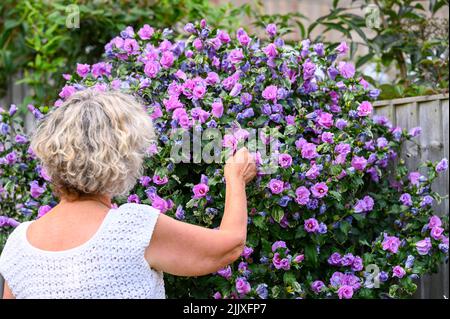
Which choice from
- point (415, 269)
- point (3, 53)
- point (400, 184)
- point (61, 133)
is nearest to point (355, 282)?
point (415, 269)

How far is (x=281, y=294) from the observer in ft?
9.60

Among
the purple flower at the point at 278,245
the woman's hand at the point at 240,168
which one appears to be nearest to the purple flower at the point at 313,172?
the purple flower at the point at 278,245

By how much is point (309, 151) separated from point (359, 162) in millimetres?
205

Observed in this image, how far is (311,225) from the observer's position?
2938 millimetres

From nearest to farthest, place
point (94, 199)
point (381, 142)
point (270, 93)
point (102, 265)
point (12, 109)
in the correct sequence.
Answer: point (102, 265), point (94, 199), point (270, 93), point (381, 142), point (12, 109)

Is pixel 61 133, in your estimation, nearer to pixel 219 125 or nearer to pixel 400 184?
pixel 219 125

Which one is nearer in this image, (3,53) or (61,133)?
(61,133)

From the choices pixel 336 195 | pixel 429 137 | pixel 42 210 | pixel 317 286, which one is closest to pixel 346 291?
pixel 317 286

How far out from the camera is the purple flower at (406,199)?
326 centimetres

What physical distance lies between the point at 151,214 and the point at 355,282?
121 centimetres

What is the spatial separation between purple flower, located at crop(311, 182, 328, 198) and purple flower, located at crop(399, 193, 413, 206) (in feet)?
1.64

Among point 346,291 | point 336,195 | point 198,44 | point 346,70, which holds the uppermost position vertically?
point 198,44

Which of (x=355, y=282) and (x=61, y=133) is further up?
(x=61, y=133)

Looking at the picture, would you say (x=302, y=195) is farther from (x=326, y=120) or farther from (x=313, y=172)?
(x=326, y=120)
